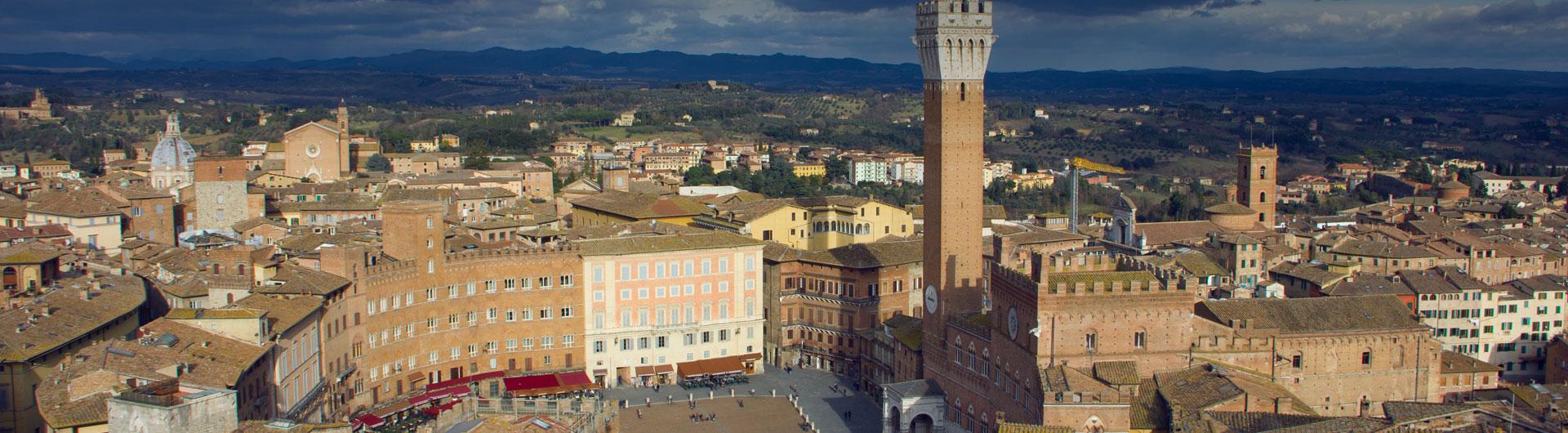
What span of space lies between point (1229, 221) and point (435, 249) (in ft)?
140

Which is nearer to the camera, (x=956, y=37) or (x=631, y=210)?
(x=956, y=37)

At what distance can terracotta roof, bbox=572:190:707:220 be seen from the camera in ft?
202

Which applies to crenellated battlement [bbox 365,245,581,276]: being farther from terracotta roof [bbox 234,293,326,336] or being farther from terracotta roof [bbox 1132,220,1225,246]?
terracotta roof [bbox 1132,220,1225,246]

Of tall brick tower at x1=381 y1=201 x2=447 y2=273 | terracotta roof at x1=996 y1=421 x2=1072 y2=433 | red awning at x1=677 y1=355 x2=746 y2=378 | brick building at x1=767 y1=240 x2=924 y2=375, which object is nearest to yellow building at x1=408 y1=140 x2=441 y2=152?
brick building at x1=767 y1=240 x2=924 y2=375

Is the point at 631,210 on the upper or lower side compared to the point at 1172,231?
upper

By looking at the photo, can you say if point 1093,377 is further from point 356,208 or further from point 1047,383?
point 356,208

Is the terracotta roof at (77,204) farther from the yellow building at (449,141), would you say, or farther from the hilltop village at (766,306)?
the yellow building at (449,141)

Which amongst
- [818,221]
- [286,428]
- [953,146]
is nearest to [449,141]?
[818,221]

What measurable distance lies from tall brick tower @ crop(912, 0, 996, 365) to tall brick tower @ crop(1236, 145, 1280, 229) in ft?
107

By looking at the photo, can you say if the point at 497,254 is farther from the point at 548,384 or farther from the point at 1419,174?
the point at 1419,174

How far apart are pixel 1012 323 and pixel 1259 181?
4015cm

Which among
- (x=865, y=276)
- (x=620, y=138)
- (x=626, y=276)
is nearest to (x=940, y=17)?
(x=865, y=276)

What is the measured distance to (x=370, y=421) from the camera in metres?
43.2

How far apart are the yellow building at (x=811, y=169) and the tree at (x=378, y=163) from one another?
34995 mm
